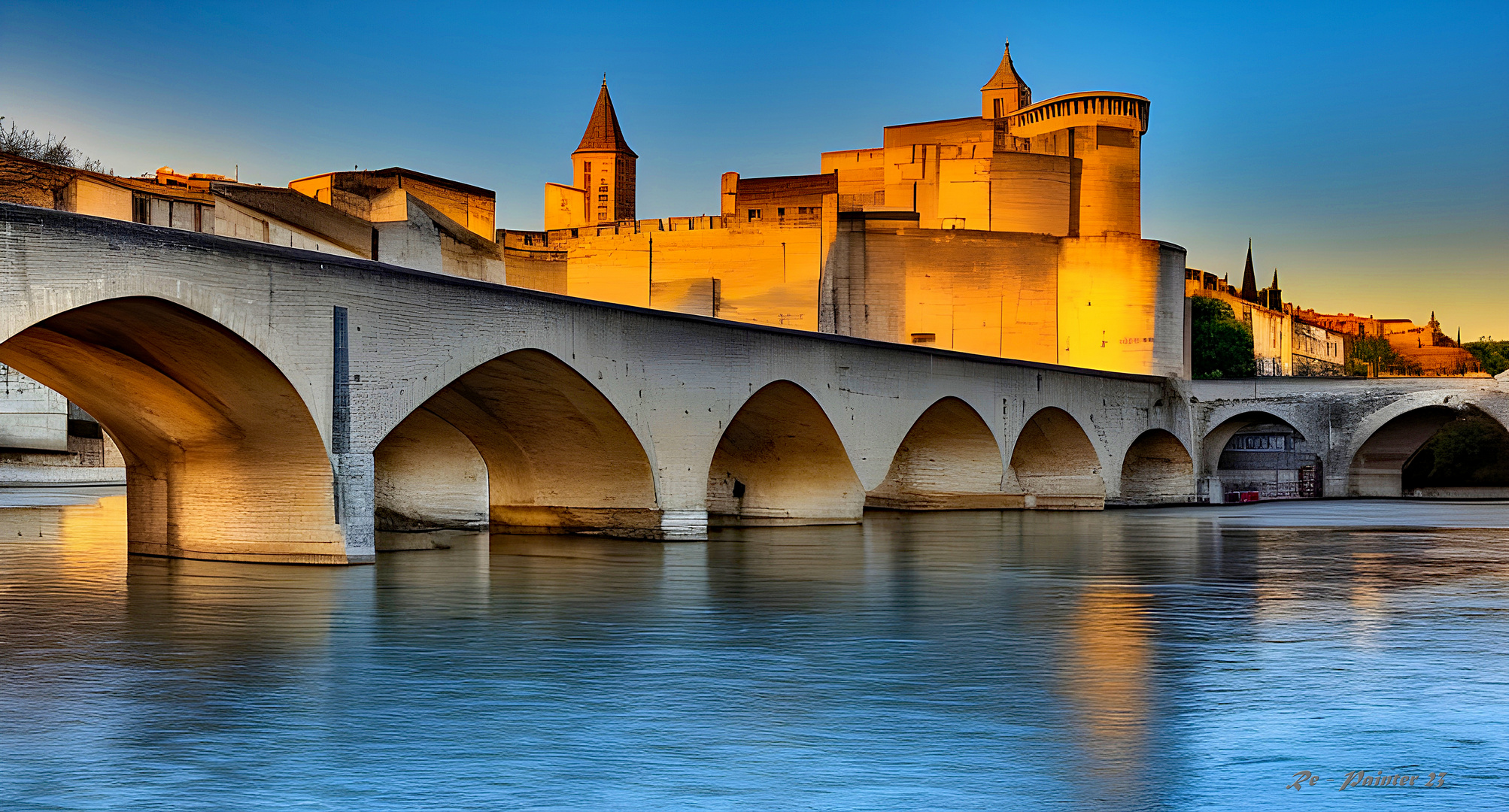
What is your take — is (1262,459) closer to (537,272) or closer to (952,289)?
(952,289)

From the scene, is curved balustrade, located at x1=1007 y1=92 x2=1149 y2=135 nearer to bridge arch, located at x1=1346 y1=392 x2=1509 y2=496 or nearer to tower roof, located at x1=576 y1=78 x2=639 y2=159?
bridge arch, located at x1=1346 y1=392 x2=1509 y2=496

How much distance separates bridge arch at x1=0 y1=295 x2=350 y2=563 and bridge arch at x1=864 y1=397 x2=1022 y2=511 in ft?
60.1

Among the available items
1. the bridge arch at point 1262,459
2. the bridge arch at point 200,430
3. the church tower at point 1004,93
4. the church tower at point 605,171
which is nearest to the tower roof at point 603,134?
the church tower at point 605,171

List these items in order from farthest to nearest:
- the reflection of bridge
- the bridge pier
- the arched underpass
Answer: the arched underpass < the bridge pier < the reflection of bridge

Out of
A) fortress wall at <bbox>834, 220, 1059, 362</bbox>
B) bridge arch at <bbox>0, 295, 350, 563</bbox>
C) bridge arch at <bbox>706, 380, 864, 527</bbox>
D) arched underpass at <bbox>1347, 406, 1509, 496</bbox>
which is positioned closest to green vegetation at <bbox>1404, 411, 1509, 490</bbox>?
arched underpass at <bbox>1347, 406, 1509, 496</bbox>

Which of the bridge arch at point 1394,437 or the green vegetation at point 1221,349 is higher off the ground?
the green vegetation at point 1221,349

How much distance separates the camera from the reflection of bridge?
48.1 ft

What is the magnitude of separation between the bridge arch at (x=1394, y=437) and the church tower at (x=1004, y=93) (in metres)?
26.0

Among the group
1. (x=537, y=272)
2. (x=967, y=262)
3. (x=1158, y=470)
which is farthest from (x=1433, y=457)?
(x=537, y=272)

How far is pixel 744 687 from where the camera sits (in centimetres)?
879

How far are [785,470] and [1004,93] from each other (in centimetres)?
4251

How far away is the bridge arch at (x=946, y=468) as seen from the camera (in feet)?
107

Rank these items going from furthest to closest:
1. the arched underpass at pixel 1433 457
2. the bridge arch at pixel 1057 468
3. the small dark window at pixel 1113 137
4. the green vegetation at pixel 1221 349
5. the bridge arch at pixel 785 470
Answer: the green vegetation at pixel 1221 349
the small dark window at pixel 1113 137
the arched underpass at pixel 1433 457
the bridge arch at pixel 1057 468
the bridge arch at pixel 785 470

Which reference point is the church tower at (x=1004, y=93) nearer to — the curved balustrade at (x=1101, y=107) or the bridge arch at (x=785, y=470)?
the curved balustrade at (x=1101, y=107)
